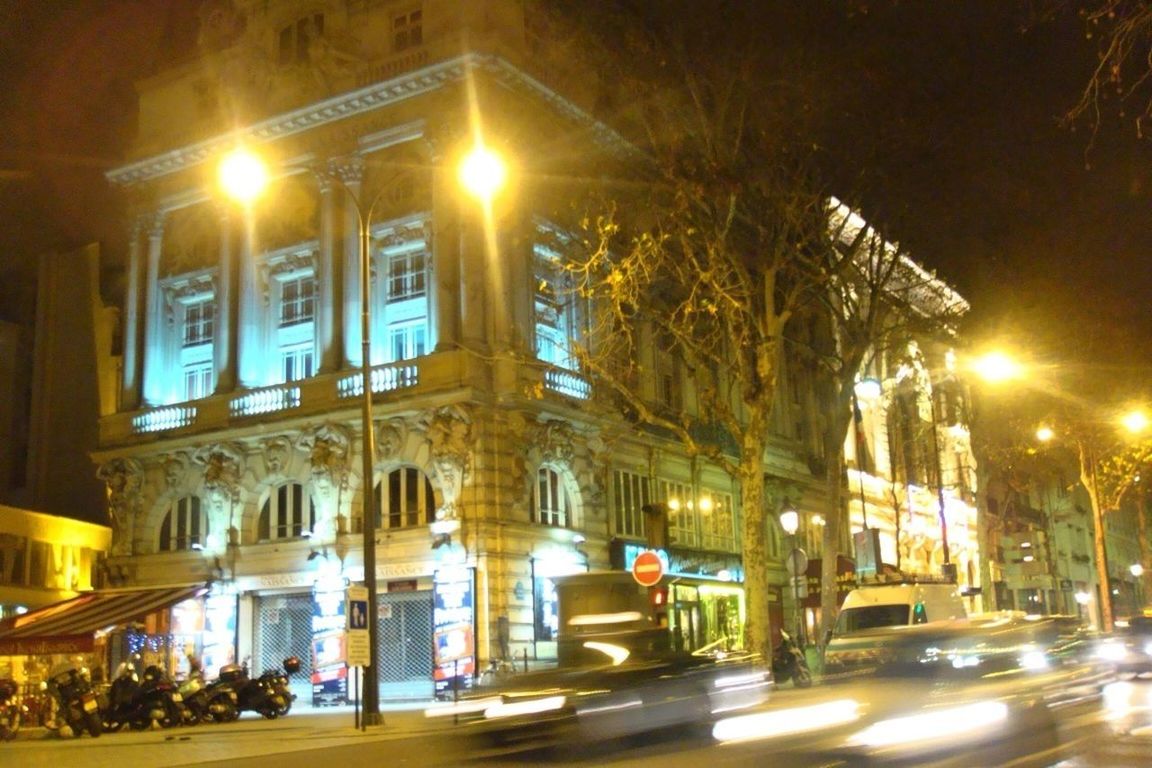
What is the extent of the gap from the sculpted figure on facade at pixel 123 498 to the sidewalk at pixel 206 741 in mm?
10220

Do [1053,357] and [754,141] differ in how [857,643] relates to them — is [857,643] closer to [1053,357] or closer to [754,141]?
[754,141]

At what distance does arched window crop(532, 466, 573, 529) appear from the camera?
1299 inches

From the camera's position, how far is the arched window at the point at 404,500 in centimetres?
3209

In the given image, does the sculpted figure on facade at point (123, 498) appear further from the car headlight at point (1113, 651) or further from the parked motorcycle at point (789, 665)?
the car headlight at point (1113, 651)

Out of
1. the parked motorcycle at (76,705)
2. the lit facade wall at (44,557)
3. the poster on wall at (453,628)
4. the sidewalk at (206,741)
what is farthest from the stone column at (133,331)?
the parked motorcycle at (76,705)

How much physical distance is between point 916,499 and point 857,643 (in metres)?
46.4

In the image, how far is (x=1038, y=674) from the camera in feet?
39.0

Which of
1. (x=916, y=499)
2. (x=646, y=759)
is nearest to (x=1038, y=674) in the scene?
(x=646, y=759)

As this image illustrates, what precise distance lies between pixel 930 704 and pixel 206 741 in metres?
16.0

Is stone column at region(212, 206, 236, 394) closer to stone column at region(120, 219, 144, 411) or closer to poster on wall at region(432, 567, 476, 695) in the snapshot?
stone column at region(120, 219, 144, 411)

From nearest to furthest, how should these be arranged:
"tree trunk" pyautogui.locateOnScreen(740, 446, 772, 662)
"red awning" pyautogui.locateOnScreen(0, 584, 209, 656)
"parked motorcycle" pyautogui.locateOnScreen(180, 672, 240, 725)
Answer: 1. "tree trunk" pyautogui.locateOnScreen(740, 446, 772, 662)
2. "parked motorcycle" pyautogui.locateOnScreen(180, 672, 240, 725)
3. "red awning" pyautogui.locateOnScreen(0, 584, 209, 656)

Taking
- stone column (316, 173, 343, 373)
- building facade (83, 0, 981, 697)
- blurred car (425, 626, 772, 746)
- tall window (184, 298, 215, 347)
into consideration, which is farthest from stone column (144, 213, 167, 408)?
blurred car (425, 626, 772, 746)

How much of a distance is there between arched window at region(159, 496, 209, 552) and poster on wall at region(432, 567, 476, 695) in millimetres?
9428

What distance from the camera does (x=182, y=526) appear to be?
120ft
